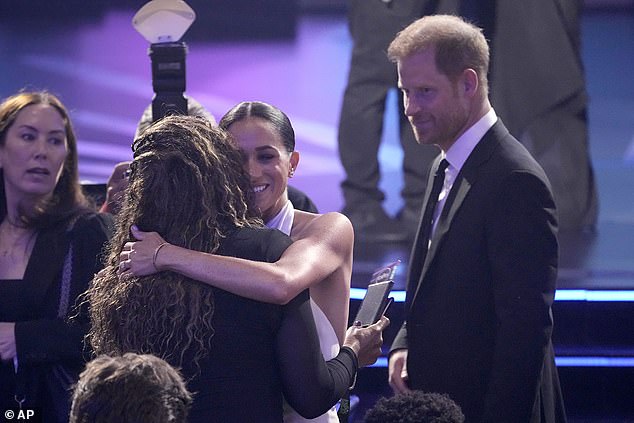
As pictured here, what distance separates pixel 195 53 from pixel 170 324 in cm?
478

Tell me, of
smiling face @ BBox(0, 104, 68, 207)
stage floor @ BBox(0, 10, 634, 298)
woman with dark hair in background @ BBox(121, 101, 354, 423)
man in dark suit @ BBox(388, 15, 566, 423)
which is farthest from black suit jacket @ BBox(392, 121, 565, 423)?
stage floor @ BBox(0, 10, 634, 298)

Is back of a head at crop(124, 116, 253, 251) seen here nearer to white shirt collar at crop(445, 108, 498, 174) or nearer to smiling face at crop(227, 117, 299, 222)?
smiling face at crop(227, 117, 299, 222)

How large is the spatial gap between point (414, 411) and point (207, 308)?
389 millimetres

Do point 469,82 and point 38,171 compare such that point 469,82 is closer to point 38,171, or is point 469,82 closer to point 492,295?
point 492,295

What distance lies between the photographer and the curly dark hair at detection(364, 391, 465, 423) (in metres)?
1.36

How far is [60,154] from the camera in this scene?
251 cm

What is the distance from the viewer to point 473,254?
1972 mm

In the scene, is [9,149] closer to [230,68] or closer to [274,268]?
[274,268]

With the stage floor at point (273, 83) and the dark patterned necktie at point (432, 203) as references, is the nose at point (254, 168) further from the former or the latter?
the stage floor at point (273, 83)

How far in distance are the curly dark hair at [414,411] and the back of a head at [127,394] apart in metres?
0.29

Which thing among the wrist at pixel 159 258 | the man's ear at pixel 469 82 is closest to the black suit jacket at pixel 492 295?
the man's ear at pixel 469 82

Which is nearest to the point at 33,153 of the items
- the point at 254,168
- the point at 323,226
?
the point at 254,168

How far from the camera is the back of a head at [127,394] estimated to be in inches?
48.3

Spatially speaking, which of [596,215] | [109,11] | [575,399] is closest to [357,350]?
[575,399]
